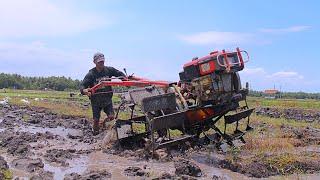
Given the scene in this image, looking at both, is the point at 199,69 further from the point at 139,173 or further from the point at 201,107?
the point at 139,173

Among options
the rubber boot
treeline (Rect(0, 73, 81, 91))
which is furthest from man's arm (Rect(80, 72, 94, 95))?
treeline (Rect(0, 73, 81, 91))

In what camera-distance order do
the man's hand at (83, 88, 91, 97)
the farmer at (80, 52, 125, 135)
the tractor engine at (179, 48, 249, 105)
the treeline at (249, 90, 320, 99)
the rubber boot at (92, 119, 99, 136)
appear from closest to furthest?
the tractor engine at (179, 48, 249, 105) < the man's hand at (83, 88, 91, 97) < the farmer at (80, 52, 125, 135) < the rubber boot at (92, 119, 99, 136) < the treeline at (249, 90, 320, 99)

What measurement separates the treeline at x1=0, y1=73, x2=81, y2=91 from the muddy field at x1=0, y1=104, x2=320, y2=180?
73.0m

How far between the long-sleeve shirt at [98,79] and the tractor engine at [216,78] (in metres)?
2.70

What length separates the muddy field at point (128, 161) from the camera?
25.4ft

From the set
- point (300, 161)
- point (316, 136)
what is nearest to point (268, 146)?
point (300, 161)

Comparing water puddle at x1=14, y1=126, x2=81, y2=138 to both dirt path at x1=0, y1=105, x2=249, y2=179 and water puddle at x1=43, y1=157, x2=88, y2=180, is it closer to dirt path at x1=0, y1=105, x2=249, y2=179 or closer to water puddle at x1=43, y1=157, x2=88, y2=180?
dirt path at x1=0, y1=105, x2=249, y2=179

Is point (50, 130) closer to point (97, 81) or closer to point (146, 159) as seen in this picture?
point (97, 81)

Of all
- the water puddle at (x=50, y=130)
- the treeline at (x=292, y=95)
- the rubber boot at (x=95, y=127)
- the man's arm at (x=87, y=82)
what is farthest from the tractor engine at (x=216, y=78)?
the treeline at (x=292, y=95)

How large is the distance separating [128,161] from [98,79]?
10.5ft

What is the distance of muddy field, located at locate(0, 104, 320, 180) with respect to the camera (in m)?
7.73

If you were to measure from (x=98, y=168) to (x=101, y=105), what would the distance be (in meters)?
3.90

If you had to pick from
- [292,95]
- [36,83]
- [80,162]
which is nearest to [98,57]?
[80,162]

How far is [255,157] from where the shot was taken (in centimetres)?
898
